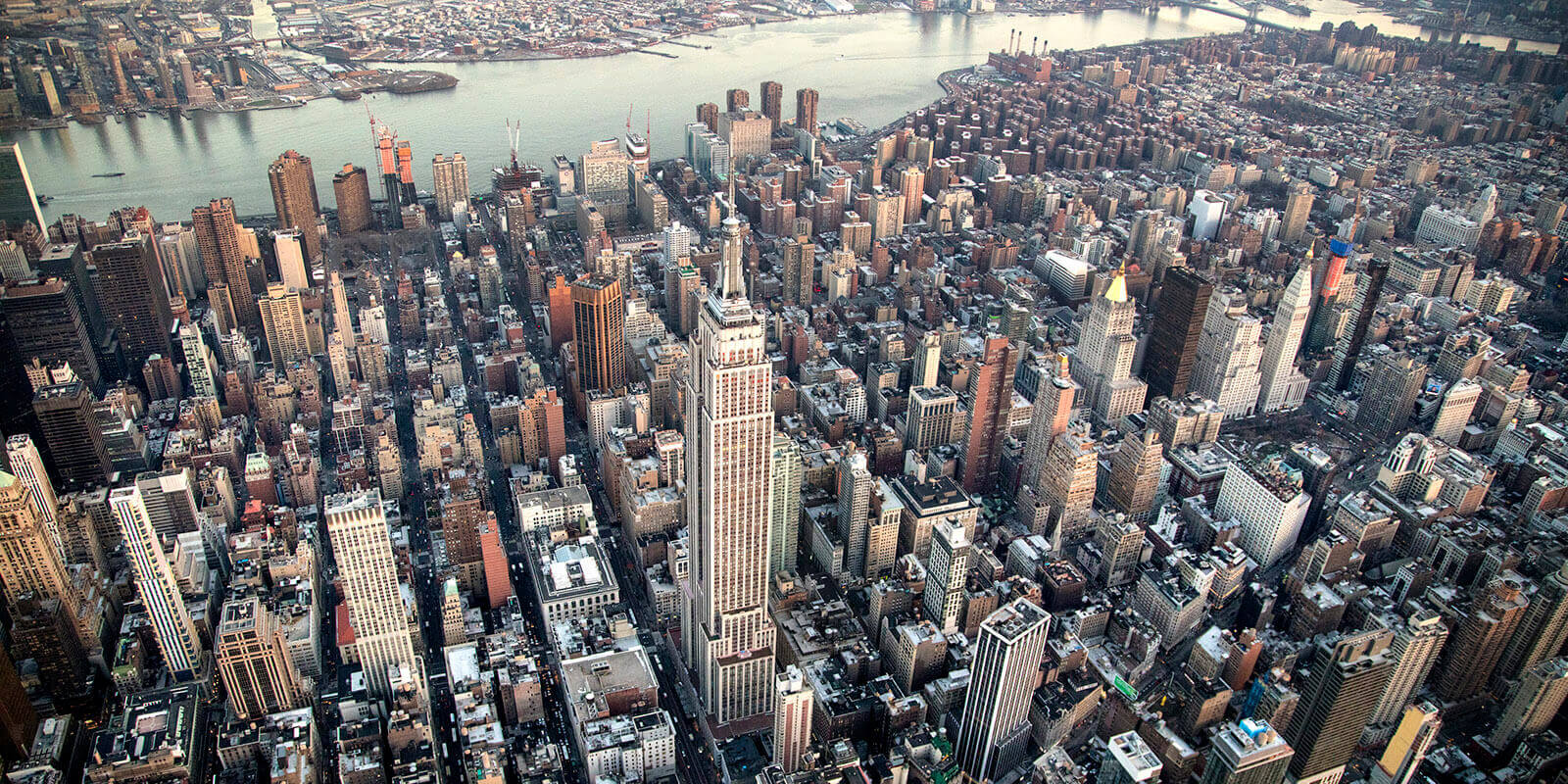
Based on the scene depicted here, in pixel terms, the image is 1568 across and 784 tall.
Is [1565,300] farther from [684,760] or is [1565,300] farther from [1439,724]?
[684,760]

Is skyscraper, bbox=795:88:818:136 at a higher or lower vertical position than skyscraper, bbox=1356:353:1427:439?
higher

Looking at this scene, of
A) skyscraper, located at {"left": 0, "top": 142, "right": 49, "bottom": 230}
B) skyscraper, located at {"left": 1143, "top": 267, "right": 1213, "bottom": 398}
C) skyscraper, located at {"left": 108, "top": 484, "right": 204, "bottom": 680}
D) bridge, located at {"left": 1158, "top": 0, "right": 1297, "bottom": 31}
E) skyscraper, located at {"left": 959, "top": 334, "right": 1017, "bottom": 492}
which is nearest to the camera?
skyscraper, located at {"left": 108, "top": 484, "right": 204, "bottom": 680}

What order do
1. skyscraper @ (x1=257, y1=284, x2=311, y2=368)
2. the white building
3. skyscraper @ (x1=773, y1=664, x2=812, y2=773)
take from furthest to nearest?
1. skyscraper @ (x1=257, y1=284, x2=311, y2=368)
2. the white building
3. skyscraper @ (x1=773, y1=664, x2=812, y2=773)

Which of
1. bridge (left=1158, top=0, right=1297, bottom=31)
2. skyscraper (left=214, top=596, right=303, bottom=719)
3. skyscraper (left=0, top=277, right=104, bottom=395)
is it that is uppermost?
bridge (left=1158, top=0, right=1297, bottom=31)

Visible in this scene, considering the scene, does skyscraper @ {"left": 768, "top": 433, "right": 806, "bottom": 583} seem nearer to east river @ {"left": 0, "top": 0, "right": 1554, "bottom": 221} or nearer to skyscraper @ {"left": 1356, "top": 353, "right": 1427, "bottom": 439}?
skyscraper @ {"left": 1356, "top": 353, "right": 1427, "bottom": 439}

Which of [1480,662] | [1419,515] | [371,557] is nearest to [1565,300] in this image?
[1419,515]

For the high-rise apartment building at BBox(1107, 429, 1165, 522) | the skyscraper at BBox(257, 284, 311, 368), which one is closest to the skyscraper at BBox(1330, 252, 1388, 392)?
the high-rise apartment building at BBox(1107, 429, 1165, 522)
